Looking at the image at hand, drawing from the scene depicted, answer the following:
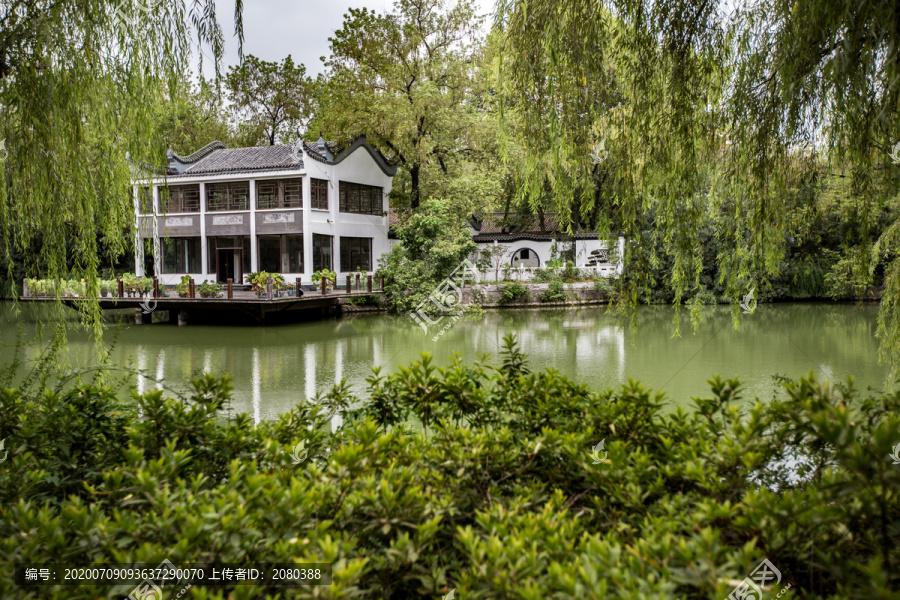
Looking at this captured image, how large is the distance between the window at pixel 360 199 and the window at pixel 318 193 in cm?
87

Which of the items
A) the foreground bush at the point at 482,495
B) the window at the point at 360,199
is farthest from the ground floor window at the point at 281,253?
the foreground bush at the point at 482,495

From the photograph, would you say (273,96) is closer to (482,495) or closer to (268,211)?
(268,211)

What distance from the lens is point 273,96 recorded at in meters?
29.0

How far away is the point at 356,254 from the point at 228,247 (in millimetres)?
4841

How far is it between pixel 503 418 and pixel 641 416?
0.54m

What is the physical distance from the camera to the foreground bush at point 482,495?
1.28 m

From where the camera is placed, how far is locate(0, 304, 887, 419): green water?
338 inches

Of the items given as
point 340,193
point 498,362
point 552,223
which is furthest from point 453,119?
point 498,362

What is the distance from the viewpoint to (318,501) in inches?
62.9

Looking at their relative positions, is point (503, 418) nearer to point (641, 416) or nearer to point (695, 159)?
point (641, 416)

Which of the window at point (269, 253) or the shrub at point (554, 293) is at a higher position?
the window at point (269, 253)

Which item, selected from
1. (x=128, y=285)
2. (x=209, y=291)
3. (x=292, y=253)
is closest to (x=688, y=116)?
(x=209, y=291)

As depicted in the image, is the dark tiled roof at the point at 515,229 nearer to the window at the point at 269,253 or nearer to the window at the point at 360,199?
the window at the point at 360,199

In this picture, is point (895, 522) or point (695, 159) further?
point (695, 159)
